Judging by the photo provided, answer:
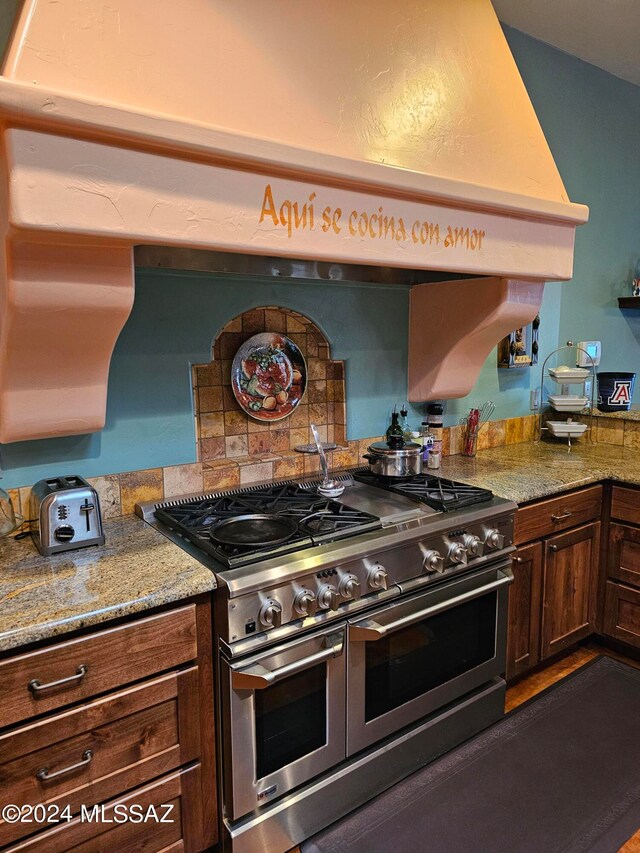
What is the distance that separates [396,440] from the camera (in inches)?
88.5

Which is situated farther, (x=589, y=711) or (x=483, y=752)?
(x=589, y=711)

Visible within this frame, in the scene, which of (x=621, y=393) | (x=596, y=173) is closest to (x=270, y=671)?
(x=621, y=393)

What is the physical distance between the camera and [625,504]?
95.1 inches

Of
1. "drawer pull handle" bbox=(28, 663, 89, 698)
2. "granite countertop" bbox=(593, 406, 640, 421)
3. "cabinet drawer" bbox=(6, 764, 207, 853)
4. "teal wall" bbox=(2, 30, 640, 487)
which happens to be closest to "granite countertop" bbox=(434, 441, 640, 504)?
"granite countertop" bbox=(593, 406, 640, 421)

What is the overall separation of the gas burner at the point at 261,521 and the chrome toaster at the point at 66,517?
9.7 inches

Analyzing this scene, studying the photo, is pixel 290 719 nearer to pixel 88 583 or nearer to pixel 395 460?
pixel 88 583

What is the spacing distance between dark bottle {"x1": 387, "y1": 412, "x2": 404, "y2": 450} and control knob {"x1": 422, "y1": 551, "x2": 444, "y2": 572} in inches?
20.1

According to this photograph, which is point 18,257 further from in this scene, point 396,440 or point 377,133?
point 396,440

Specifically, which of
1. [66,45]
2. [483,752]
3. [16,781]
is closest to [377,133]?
[66,45]

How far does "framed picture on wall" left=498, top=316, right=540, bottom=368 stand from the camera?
9.61 feet

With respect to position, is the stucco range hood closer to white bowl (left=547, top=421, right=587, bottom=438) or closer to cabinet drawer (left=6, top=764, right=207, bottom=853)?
cabinet drawer (left=6, top=764, right=207, bottom=853)

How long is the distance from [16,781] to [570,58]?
3.87 metres

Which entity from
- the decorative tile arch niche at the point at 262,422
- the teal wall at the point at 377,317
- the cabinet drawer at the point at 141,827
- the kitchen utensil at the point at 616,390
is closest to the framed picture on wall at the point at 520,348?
the teal wall at the point at 377,317

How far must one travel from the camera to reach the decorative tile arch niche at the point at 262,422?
2.07 meters
